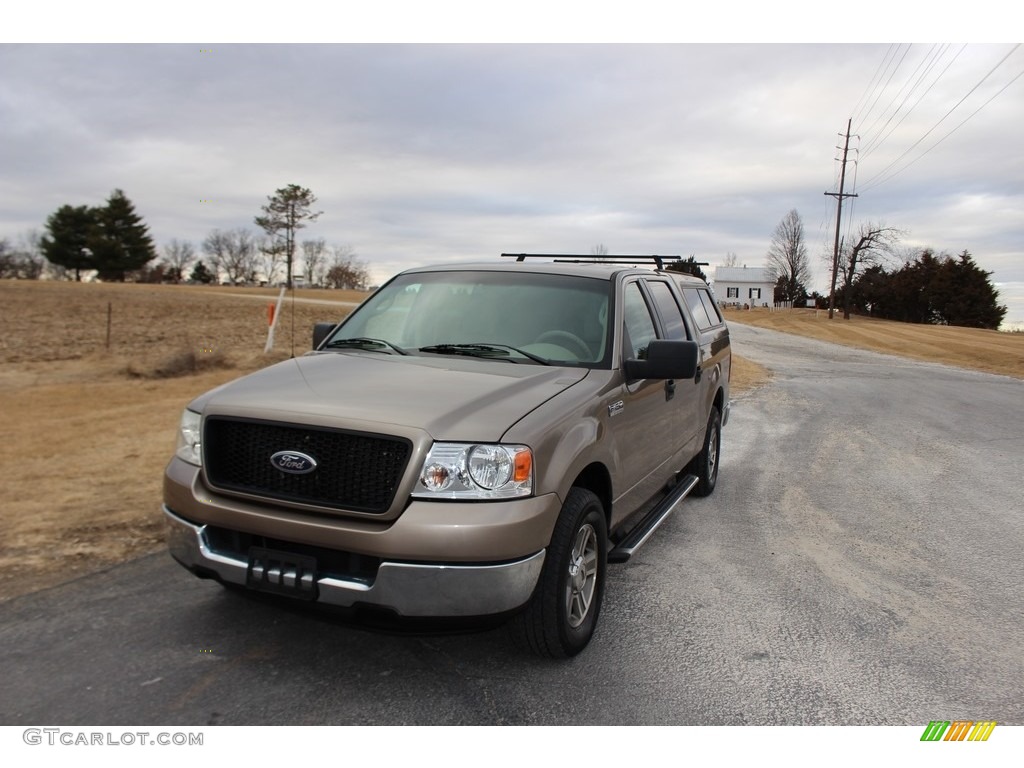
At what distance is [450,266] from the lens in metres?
4.99

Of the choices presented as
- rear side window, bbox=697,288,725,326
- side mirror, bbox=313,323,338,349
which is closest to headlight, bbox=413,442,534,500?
side mirror, bbox=313,323,338,349

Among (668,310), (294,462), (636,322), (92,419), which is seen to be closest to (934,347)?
(668,310)

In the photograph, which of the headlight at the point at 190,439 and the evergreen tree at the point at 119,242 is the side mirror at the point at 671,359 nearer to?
the headlight at the point at 190,439

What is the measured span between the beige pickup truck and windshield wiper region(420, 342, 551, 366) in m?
0.01

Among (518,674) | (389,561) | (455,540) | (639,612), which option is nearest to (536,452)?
(455,540)

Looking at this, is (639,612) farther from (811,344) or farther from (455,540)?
(811,344)

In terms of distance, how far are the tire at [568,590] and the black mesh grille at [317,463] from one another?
0.77m

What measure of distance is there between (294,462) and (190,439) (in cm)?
71

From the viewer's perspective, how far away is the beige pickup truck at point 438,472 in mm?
2922

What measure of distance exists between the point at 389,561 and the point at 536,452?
729 millimetres

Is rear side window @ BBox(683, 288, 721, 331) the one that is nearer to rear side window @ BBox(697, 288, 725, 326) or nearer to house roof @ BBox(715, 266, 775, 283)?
rear side window @ BBox(697, 288, 725, 326)

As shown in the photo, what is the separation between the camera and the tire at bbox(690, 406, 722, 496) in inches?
250

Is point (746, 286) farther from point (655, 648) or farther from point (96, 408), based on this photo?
point (655, 648)

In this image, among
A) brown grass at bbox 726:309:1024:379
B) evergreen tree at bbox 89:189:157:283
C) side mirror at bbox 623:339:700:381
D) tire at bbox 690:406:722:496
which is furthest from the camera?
evergreen tree at bbox 89:189:157:283
